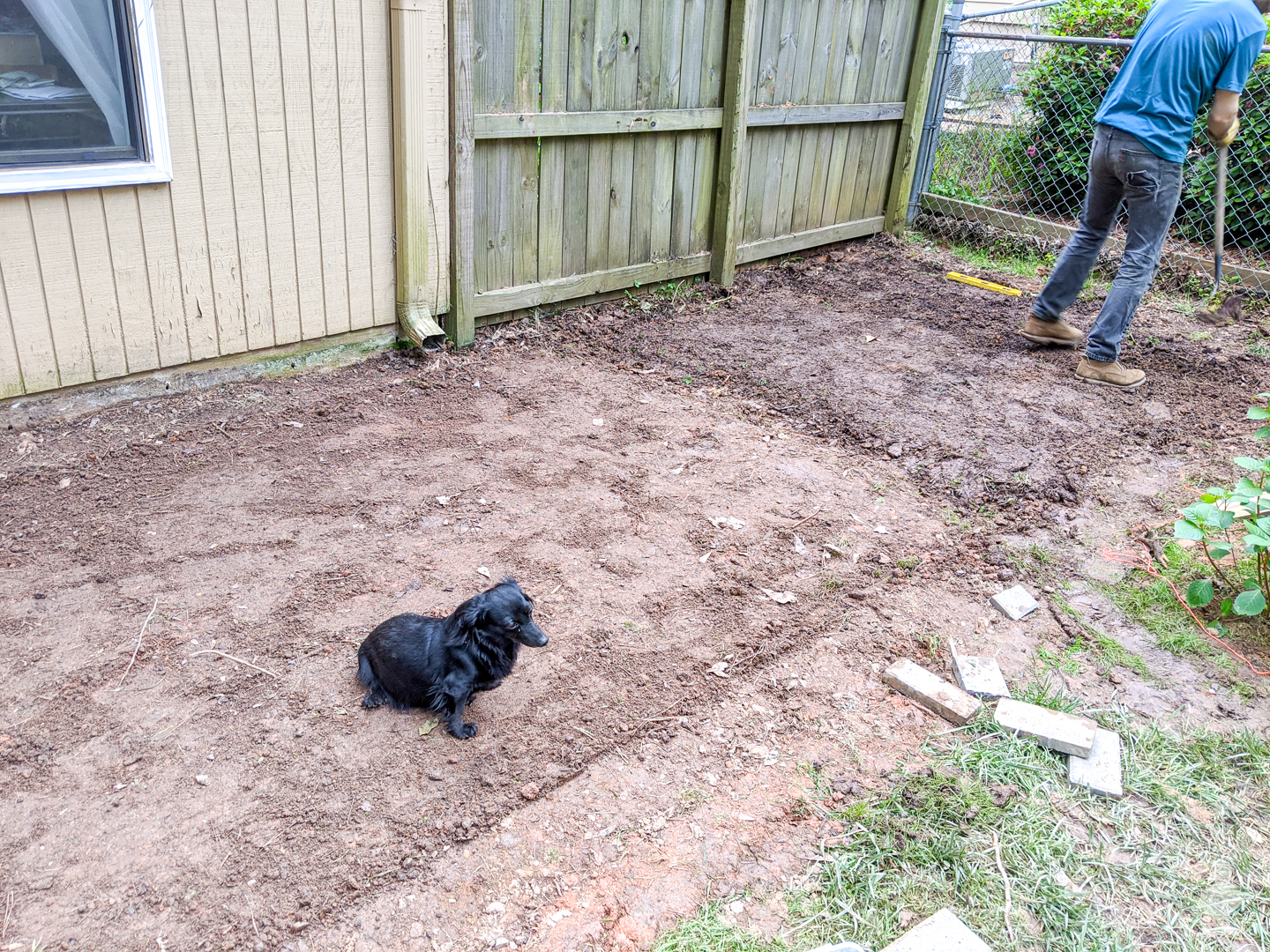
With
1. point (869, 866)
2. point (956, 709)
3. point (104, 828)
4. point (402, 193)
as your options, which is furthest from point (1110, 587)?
point (402, 193)

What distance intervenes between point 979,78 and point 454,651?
317 inches

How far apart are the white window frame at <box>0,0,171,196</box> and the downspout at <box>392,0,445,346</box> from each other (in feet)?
3.43

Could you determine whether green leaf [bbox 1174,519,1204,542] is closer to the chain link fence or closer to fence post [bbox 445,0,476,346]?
fence post [bbox 445,0,476,346]

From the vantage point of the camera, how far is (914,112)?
298 inches

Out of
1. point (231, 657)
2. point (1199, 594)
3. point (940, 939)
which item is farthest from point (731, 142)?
point (940, 939)

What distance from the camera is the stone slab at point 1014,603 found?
311cm

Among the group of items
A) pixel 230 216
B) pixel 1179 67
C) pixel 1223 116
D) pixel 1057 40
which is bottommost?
pixel 230 216

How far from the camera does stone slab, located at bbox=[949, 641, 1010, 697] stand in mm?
2695

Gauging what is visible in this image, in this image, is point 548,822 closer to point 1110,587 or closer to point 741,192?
point 1110,587

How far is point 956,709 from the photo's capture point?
259 cm

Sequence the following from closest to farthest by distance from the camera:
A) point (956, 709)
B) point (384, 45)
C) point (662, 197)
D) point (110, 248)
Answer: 1. point (956, 709)
2. point (110, 248)
3. point (384, 45)
4. point (662, 197)

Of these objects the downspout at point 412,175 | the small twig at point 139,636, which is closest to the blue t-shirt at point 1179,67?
the downspout at point 412,175

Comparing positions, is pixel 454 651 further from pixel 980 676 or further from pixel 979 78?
pixel 979 78

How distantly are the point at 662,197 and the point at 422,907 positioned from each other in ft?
15.6
